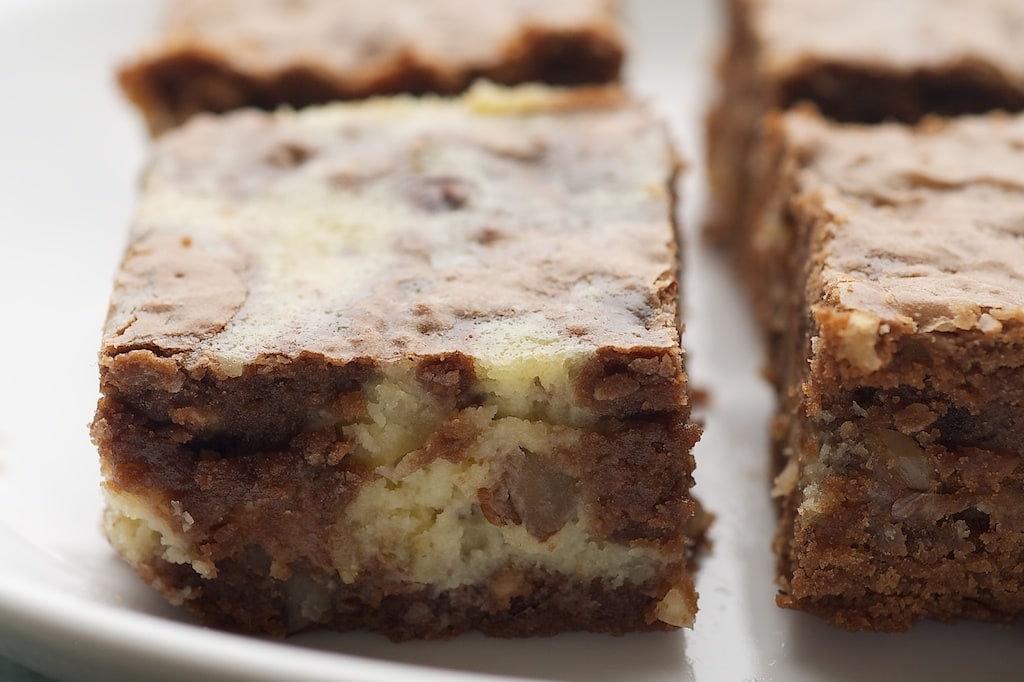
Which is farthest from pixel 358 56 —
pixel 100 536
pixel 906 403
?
pixel 906 403

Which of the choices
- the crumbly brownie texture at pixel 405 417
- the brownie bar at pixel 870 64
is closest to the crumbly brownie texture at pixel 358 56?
the brownie bar at pixel 870 64

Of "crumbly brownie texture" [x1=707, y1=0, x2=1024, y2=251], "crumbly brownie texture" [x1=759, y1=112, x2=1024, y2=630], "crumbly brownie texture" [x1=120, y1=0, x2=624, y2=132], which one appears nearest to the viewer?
"crumbly brownie texture" [x1=759, y1=112, x2=1024, y2=630]

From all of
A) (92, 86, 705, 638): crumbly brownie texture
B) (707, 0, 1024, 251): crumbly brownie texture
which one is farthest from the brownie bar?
(92, 86, 705, 638): crumbly brownie texture

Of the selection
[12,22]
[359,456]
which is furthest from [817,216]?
[12,22]

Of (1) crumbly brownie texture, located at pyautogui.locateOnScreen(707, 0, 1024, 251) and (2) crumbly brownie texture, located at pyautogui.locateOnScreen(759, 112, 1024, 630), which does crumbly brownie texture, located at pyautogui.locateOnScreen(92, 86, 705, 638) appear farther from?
(1) crumbly brownie texture, located at pyautogui.locateOnScreen(707, 0, 1024, 251)

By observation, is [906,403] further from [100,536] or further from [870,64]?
[100,536]

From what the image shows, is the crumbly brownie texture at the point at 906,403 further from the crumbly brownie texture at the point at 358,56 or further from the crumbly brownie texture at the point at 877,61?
the crumbly brownie texture at the point at 358,56
